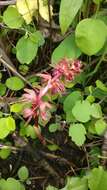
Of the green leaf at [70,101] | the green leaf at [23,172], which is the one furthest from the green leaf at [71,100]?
the green leaf at [23,172]

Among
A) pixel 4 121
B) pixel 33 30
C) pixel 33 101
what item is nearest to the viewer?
pixel 33 101

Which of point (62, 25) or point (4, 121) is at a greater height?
point (62, 25)

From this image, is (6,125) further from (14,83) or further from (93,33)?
(93,33)

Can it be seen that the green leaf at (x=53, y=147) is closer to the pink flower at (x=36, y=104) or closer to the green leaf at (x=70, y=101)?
the green leaf at (x=70, y=101)

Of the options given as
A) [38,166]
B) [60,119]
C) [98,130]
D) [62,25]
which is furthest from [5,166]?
[62,25]

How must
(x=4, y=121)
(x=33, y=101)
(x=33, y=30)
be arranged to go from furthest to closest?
1. (x=33, y=30)
2. (x=4, y=121)
3. (x=33, y=101)

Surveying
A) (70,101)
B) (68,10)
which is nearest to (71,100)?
(70,101)

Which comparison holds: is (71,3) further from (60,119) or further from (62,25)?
(60,119)
